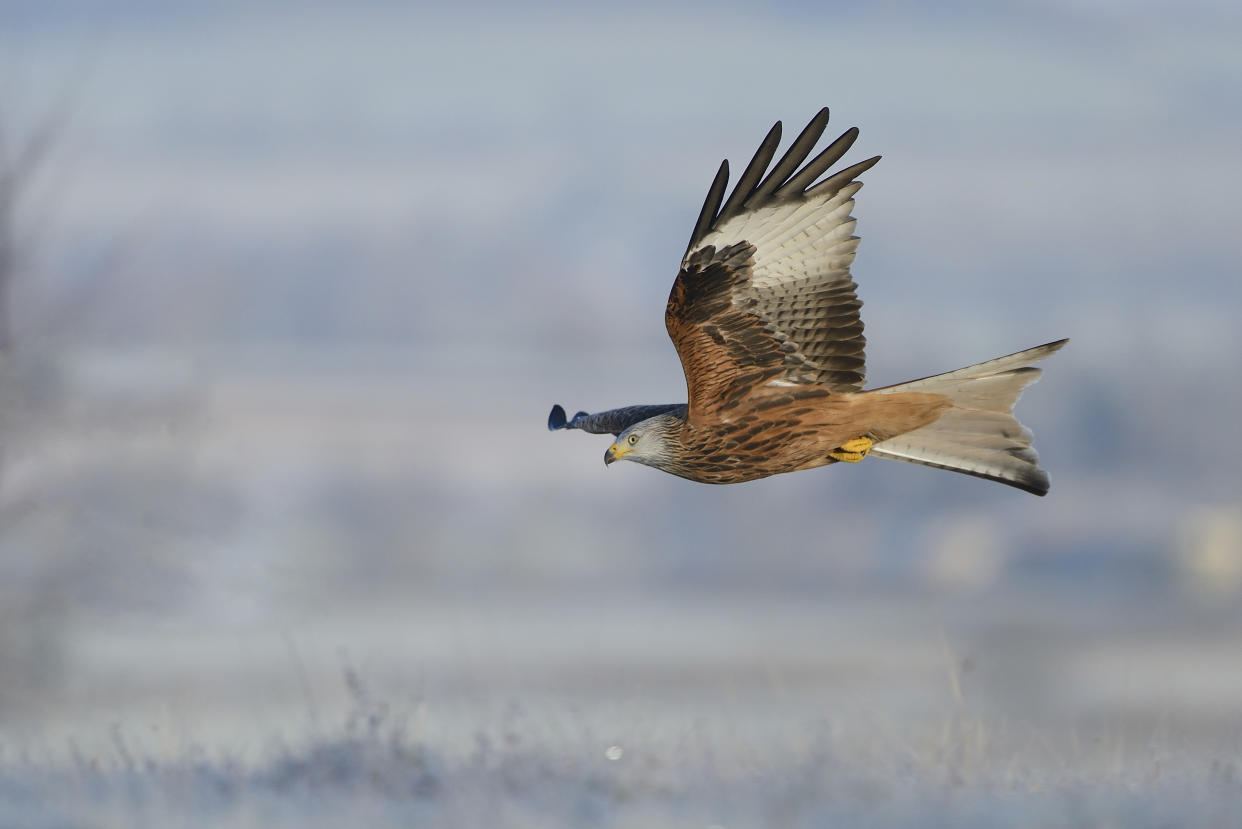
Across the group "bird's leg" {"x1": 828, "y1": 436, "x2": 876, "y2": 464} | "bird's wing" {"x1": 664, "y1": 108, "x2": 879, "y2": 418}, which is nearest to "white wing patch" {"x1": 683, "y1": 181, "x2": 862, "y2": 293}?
"bird's wing" {"x1": 664, "y1": 108, "x2": 879, "y2": 418}

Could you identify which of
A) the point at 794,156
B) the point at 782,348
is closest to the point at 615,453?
the point at 782,348

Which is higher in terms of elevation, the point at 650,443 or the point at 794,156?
the point at 794,156

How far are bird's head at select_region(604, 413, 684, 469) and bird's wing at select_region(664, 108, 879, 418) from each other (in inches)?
11.8

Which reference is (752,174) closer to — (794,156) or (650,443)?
(794,156)

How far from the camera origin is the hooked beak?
349 inches

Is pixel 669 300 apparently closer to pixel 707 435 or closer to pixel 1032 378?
pixel 707 435

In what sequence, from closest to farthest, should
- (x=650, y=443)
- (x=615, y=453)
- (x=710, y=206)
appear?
(x=710, y=206) < (x=650, y=443) < (x=615, y=453)

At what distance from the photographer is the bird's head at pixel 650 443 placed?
340 inches

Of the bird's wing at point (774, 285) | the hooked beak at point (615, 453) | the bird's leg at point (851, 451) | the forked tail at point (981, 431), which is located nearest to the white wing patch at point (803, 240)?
the bird's wing at point (774, 285)

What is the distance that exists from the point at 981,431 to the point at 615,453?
2.37 metres

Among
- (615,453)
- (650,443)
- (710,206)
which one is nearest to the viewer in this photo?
(710,206)

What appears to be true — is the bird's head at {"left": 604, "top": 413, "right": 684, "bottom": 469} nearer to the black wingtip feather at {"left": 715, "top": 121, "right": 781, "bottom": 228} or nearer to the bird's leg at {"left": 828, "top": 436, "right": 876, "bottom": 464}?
the bird's leg at {"left": 828, "top": 436, "right": 876, "bottom": 464}

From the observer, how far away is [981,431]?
8.92m

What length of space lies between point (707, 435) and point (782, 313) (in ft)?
2.86
